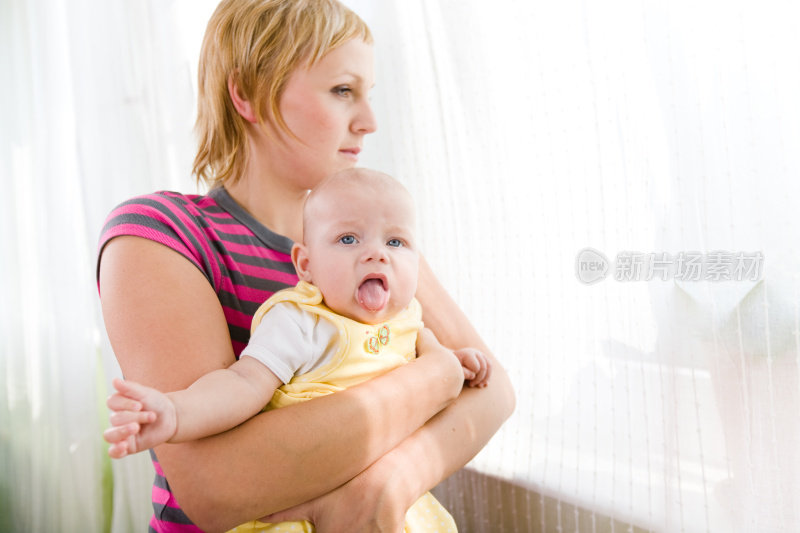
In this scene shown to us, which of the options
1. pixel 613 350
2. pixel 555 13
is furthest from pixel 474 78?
pixel 613 350

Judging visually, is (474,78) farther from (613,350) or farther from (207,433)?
(207,433)

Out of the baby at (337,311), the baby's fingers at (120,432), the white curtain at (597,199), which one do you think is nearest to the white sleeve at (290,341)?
the baby at (337,311)

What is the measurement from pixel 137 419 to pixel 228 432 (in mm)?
174

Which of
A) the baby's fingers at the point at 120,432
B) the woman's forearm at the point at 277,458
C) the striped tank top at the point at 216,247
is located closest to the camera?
the baby's fingers at the point at 120,432

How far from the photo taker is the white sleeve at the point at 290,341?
956mm

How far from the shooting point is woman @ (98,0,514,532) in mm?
906

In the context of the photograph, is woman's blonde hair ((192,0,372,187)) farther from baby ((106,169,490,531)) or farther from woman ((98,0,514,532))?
baby ((106,169,490,531))

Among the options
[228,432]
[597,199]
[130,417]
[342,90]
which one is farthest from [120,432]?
[597,199]

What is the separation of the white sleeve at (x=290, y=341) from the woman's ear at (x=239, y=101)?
Answer: 0.42m

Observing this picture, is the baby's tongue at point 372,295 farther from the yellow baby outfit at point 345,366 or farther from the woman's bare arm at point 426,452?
the woman's bare arm at point 426,452

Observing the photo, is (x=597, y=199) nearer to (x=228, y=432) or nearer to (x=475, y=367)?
(x=475, y=367)

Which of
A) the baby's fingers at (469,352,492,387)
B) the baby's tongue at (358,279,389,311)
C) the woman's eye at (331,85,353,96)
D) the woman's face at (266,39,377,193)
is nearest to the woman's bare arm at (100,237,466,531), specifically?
the baby's tongue at (358,279,389,311)

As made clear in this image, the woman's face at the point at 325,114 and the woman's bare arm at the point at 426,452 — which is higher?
the woman's face at the point at 325,114

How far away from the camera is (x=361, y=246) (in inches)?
40.8
